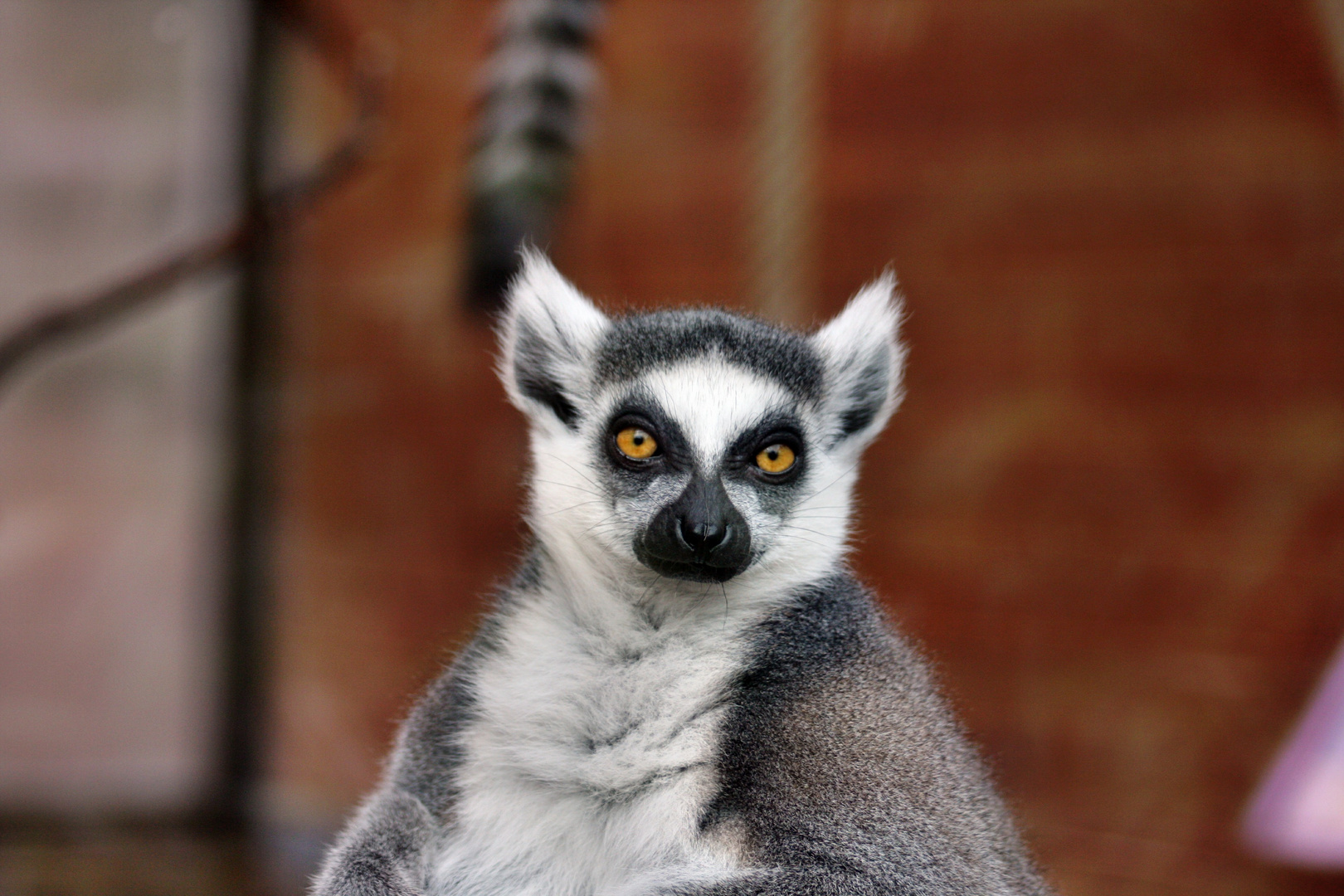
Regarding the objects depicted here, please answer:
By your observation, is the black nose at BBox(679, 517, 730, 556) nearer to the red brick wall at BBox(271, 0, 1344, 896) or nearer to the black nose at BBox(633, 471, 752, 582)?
the black nose at BBox(633, 471, 752, 582)

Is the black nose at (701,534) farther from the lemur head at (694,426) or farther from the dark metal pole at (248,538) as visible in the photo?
the dark metal pole at (248,538)

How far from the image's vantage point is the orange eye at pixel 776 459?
5.54 ft

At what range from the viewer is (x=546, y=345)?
1.85 m

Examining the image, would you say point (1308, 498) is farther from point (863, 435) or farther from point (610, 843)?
point (610, 843)

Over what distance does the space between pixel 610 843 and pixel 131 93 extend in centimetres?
308

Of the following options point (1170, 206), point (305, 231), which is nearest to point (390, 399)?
point (305, 231)

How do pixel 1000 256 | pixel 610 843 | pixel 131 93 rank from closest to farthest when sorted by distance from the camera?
pixel 610 843 → pixel 1000 256 → pixel 131 93

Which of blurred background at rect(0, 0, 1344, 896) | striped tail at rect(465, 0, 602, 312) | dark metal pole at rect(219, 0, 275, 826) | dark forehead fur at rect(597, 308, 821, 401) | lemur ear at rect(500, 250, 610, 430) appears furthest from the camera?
dark metal pole at rect(219, 0, 275, 826)

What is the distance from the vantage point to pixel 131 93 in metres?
3.58

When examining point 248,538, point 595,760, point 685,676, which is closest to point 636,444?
point 685,676

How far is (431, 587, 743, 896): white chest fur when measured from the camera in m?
1.41

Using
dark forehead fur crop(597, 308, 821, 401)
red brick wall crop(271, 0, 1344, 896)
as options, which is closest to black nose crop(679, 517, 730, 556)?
dark forehead fur crop(597, 308, 821, 401)

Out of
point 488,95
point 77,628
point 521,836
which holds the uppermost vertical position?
point 488,95

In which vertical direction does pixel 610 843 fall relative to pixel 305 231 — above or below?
below
